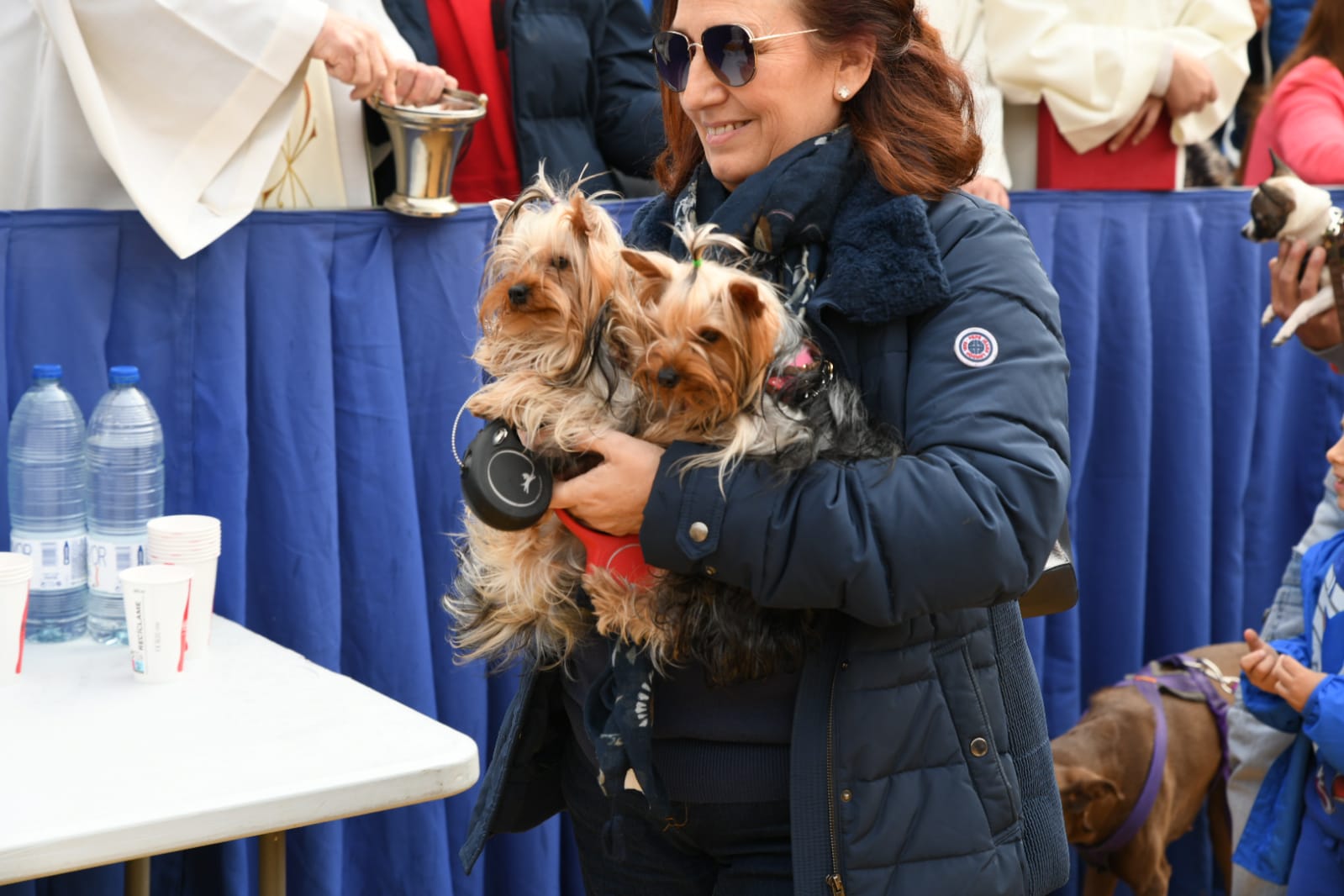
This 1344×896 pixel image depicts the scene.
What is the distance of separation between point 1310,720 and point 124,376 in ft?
8.79

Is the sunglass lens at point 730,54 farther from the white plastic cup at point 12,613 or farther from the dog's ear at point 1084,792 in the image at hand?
the dog's ear at point 1084,792

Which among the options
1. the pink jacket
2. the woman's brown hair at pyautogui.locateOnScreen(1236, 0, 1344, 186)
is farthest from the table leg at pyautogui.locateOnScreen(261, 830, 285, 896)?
the woman's brown hair at pyautogui.locateOnScreen(1236, 0, 1344, 186)

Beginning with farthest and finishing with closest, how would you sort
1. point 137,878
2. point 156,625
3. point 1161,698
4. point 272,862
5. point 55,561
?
point 1161,698, point 55,561, point 137,878, point 156,625, point 272,862

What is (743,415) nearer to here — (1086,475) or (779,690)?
(779,690)

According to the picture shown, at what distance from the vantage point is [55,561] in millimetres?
2697

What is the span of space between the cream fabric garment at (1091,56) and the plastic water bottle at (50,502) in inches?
115

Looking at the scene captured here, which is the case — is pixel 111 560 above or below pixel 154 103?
below

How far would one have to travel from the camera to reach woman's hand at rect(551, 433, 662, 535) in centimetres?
191

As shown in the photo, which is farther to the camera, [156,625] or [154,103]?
[154,103]

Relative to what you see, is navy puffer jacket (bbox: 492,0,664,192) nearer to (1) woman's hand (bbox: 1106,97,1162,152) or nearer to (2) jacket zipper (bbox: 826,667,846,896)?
(1) woman's hand (bbox: 1106,97,1162,152)

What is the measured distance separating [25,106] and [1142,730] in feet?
10.6

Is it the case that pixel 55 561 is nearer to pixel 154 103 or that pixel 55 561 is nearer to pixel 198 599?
pixel 198 599

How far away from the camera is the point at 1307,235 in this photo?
3828 millimetres

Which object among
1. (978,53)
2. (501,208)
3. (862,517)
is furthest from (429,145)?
(978,53)
